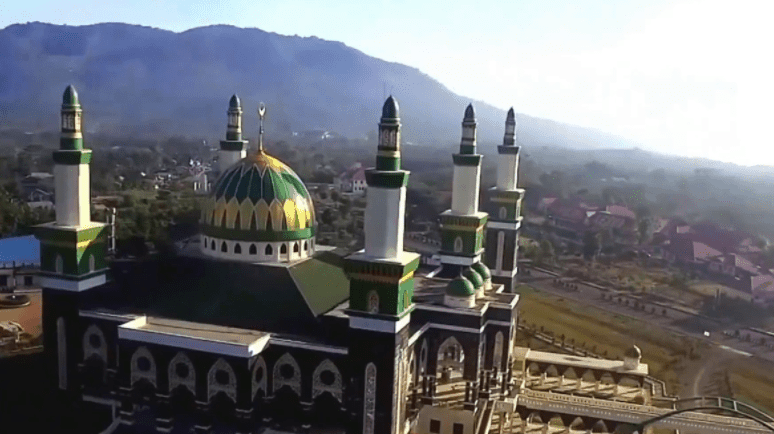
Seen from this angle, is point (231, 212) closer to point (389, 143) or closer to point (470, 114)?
point (389, 143)

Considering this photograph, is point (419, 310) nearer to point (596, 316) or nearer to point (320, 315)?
point (320, 315)

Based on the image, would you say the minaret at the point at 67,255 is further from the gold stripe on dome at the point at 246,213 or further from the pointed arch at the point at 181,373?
the gold stripe on dome at the point at 246,213

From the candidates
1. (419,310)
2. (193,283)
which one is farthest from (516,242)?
(193,283)

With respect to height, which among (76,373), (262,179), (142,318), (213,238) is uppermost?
(262,179)

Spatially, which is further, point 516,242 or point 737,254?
point 737,254

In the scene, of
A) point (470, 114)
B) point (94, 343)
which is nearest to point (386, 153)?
point (470, 114)

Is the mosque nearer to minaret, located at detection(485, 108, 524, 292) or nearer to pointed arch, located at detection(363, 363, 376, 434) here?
pointed arch, located at detection(363, 363, 376, 434)
